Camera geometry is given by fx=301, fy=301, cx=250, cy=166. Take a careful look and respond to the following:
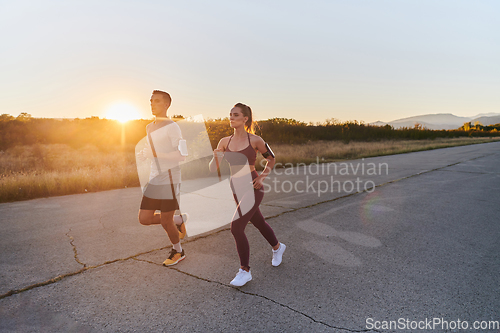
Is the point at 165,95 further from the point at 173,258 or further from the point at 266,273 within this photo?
the point at 266,273

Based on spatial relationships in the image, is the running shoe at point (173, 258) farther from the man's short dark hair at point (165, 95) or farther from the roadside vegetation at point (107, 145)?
the roadside vegetation at point (107, 145)

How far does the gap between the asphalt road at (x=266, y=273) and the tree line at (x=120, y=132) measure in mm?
22190

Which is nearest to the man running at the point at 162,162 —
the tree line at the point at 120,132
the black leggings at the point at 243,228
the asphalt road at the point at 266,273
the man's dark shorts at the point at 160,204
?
the man's dark shorts at the point at 160,204

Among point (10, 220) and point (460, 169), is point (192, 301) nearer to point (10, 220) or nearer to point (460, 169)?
point (10, 220)

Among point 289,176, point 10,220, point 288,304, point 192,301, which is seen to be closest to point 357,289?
point 288,304

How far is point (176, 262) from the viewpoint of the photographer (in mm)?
3838

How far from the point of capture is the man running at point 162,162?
343cm

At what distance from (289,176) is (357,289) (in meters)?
8.81

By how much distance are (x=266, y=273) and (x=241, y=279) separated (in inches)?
18.0

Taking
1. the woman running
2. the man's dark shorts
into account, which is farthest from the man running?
the woman running

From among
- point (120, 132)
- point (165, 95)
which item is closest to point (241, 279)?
point (165, 95)

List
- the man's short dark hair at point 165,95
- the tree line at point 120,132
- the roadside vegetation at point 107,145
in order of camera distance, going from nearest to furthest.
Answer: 1. the man's short dark hair at point 165,95
2. the roadside vegetation at point 107,145
3. the tree line at point 120,132

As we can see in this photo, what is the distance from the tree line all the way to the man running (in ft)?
78.7

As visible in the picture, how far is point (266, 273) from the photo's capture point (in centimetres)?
356
